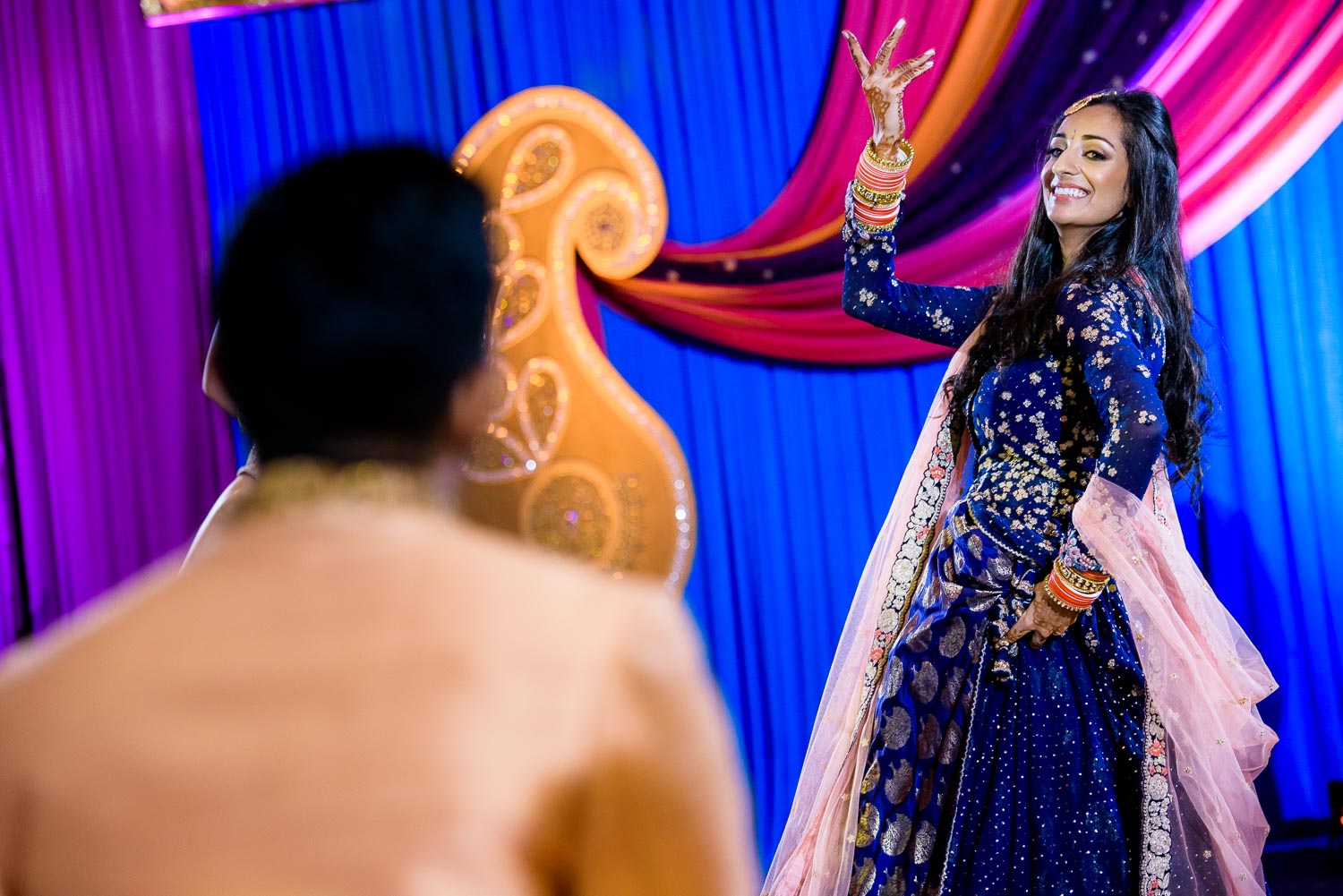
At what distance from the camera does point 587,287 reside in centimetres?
309

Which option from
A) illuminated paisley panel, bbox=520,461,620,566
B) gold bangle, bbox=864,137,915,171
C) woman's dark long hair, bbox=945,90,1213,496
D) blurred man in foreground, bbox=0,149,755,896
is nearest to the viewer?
blurred man in foreground, bbox=0,149,755,896

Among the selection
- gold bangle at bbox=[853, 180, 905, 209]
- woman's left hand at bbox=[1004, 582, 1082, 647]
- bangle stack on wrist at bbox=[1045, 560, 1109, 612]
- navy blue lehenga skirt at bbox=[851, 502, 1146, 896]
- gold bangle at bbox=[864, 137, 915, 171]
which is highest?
gold bangle at bbox=[864, 137, 915, 171]

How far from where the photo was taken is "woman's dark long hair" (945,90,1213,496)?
2.07 m

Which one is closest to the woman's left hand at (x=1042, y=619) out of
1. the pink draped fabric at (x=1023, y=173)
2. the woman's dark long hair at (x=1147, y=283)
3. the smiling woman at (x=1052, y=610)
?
the smiling woman at (x=1052, y=610)

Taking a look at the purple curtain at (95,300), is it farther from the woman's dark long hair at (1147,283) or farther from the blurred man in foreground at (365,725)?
the blurred man in foreground at (365,725)

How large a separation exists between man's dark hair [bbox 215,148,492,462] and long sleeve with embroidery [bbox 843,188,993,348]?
1.72 metres

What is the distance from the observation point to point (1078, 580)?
6.20ft

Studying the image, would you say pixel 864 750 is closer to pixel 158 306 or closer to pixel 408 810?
pixel 408 810

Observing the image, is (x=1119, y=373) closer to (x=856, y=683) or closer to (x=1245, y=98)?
(x=856, y=683)

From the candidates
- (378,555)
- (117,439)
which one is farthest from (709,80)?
(378,555)


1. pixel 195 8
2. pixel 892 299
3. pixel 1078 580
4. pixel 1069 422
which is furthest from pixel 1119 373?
pixel 195 8

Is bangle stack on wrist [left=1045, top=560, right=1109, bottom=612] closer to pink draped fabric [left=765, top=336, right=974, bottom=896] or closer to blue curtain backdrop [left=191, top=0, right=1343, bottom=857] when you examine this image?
pink draped fabric [left=765, top=336, right=974, bottom=896]

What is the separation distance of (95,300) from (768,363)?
5.46 feet

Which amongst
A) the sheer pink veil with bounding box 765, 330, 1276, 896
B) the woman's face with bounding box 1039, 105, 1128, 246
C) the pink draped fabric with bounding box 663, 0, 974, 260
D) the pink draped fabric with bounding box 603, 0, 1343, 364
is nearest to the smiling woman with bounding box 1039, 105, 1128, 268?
the woman's face with bounding box 1039, 105, 1128, 246
